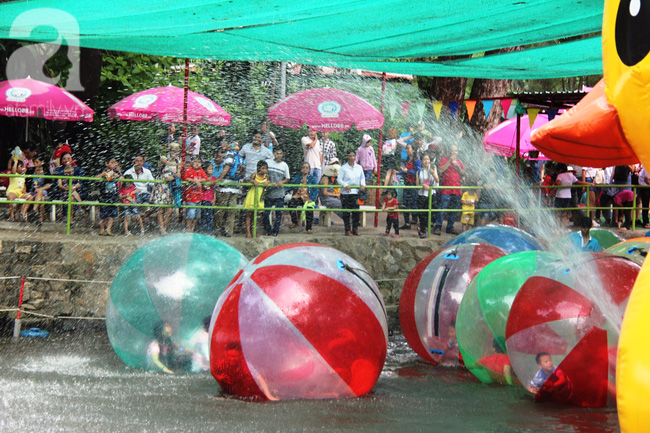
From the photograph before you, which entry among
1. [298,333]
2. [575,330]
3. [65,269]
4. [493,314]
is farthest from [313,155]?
[575,330]

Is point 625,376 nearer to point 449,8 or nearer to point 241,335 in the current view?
point 241,335

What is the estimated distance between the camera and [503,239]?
32.1 ft

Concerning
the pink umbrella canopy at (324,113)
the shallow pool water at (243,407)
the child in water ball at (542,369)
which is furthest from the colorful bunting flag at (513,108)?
the child in water ball at (542,369)

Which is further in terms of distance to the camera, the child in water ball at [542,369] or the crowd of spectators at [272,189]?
the crowd of spectators at [272,189]

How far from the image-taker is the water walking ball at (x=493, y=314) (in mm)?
7168

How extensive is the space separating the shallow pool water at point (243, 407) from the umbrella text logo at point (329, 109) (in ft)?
26.1

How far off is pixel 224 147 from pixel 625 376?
40.1 ft

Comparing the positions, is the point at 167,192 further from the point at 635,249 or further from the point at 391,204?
the point at 635,249

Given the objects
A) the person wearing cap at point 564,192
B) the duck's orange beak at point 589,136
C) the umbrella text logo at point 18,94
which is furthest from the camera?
the person wearing cap at point 564,192

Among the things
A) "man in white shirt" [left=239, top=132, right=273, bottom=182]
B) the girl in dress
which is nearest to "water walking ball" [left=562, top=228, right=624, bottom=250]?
the girl in dress

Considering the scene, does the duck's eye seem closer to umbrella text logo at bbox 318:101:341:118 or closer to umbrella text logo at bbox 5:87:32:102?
umbrella text logo at bbox 318:101:341:118

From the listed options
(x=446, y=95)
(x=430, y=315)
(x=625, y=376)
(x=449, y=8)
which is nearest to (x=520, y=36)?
(x=449, y=8)

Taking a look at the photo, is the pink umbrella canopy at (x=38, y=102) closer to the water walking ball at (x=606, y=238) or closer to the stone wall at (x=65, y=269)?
the stone wall at (x=65, y=269)

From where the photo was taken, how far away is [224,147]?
47.9 feet
